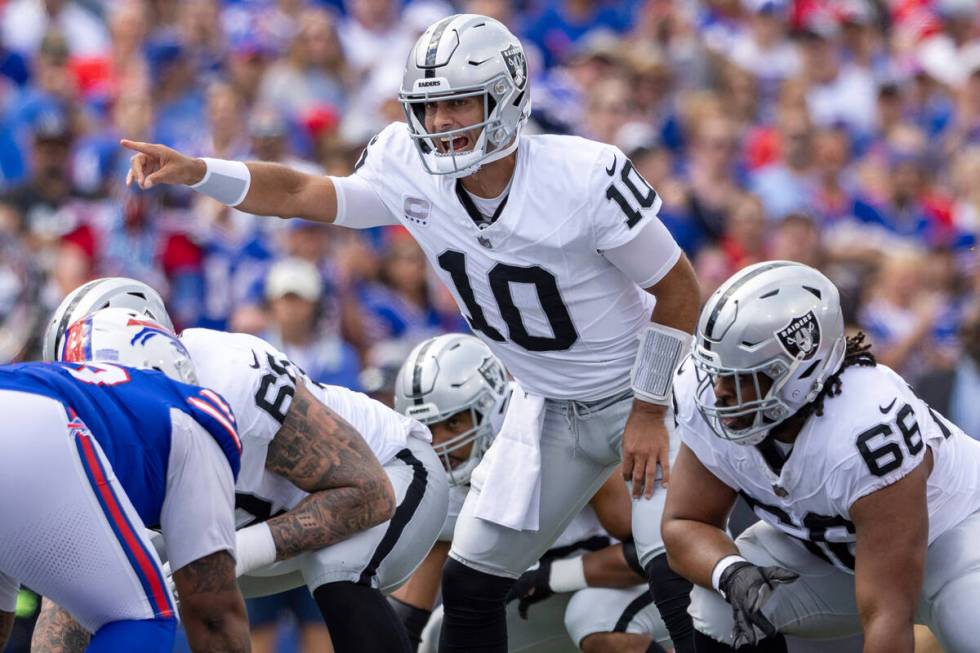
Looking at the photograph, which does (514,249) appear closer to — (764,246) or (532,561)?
(532,561)

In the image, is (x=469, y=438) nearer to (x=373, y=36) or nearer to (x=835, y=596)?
(x=835, y=596)

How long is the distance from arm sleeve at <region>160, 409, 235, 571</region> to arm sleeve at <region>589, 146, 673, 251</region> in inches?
55.4

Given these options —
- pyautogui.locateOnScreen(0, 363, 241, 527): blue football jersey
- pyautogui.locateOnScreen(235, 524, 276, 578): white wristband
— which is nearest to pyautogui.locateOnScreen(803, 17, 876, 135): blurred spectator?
pyautogui.locateOnScreen(235, 524, 276, 578): white wristband

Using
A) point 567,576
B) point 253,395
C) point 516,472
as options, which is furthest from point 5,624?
point 567,576

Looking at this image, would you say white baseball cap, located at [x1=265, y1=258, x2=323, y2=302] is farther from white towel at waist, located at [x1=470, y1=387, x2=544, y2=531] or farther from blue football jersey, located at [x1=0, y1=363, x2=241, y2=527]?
blue football jersey, located at [x1=0, y1=363, x2=241, y2=527]

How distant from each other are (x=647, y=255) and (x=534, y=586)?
1639 millimetres

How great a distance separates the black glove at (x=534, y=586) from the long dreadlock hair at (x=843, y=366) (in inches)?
69.8

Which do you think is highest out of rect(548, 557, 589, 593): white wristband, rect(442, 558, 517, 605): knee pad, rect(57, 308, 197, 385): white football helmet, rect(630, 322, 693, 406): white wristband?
rect(57, 308, 197, 385): white football helmet

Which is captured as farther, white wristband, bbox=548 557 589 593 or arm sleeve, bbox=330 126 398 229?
white wristband, bbox=548 557 589 593

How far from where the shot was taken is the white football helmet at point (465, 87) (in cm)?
451

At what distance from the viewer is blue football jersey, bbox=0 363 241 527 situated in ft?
11.5

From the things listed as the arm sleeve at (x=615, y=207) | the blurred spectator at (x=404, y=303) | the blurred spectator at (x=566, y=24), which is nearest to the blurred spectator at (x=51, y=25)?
the blurred spectator at (x=566, y=24)

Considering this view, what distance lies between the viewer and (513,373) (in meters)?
4.91

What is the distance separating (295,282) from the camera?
749cm
